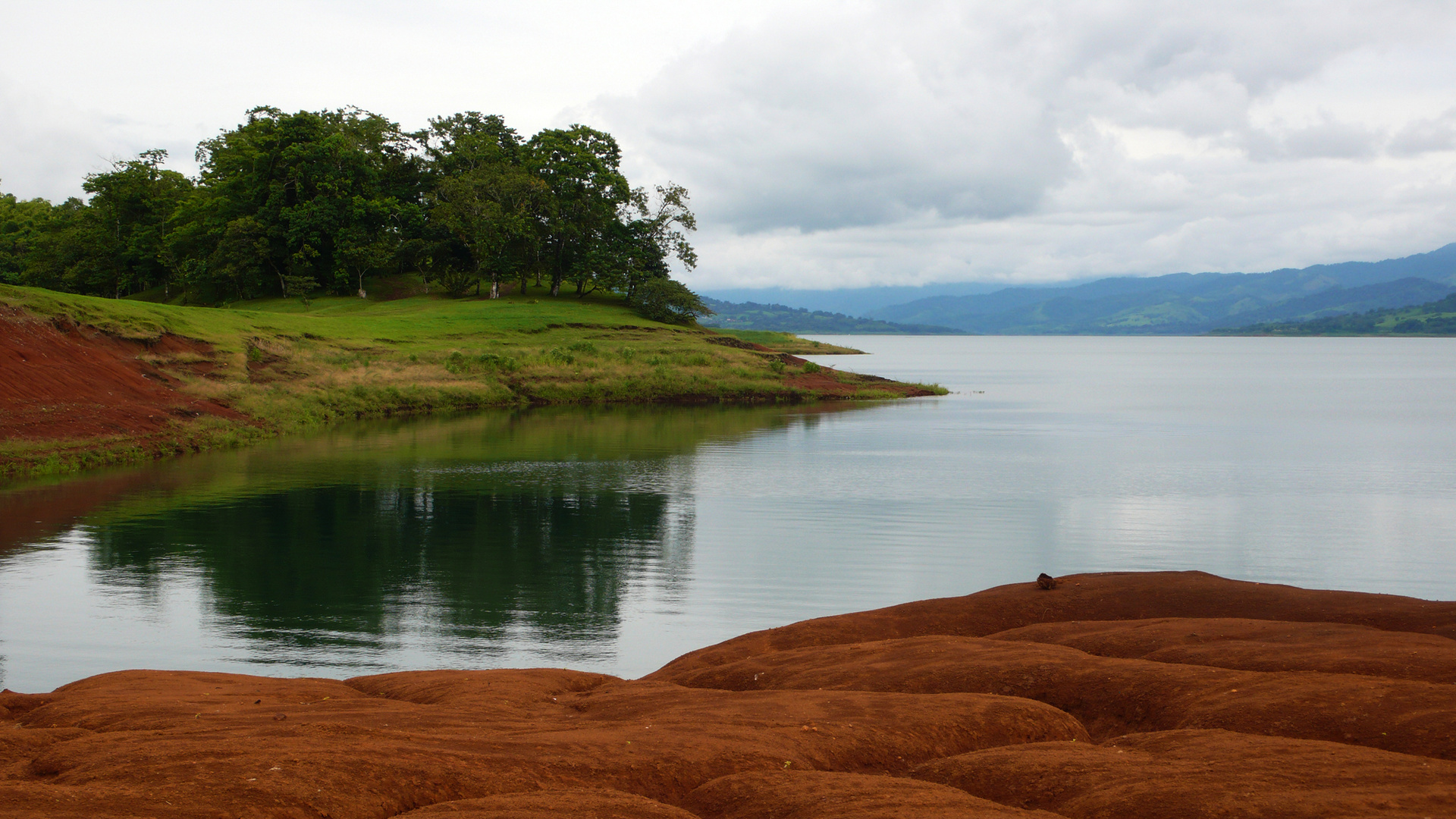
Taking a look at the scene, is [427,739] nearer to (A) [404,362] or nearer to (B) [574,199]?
(A) [404,362]

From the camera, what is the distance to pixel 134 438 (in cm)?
4350

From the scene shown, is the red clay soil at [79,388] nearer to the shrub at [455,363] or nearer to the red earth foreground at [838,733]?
the shrub at [455,363]

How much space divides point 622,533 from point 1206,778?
915 inches

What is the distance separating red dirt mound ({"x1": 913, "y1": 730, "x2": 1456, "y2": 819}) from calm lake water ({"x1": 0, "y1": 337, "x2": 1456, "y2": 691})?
34.6 ft

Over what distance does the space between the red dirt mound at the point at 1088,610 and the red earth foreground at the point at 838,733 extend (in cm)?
15

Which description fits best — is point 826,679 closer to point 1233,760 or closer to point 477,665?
point 1233,760

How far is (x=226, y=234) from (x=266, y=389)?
47359mm

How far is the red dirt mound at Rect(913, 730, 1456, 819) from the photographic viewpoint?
719cm

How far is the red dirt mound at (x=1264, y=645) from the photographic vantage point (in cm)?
1154

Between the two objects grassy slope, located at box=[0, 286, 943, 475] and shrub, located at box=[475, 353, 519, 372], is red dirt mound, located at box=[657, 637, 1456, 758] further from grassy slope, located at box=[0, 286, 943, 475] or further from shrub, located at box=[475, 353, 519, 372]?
shrub, located at box=[475, 353, 519, 372]

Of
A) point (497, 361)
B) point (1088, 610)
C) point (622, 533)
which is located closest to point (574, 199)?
point (497, 361)

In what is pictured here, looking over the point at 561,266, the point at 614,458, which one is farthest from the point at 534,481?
the point at 561,266

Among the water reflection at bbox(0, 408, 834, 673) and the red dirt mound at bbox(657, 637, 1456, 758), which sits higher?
the red dirt mound at bbox(657, 637, 1456, 758)

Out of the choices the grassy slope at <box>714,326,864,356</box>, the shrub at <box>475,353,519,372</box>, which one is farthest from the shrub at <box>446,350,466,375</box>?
the grassy slope at <box>714,326,864,356</box>
